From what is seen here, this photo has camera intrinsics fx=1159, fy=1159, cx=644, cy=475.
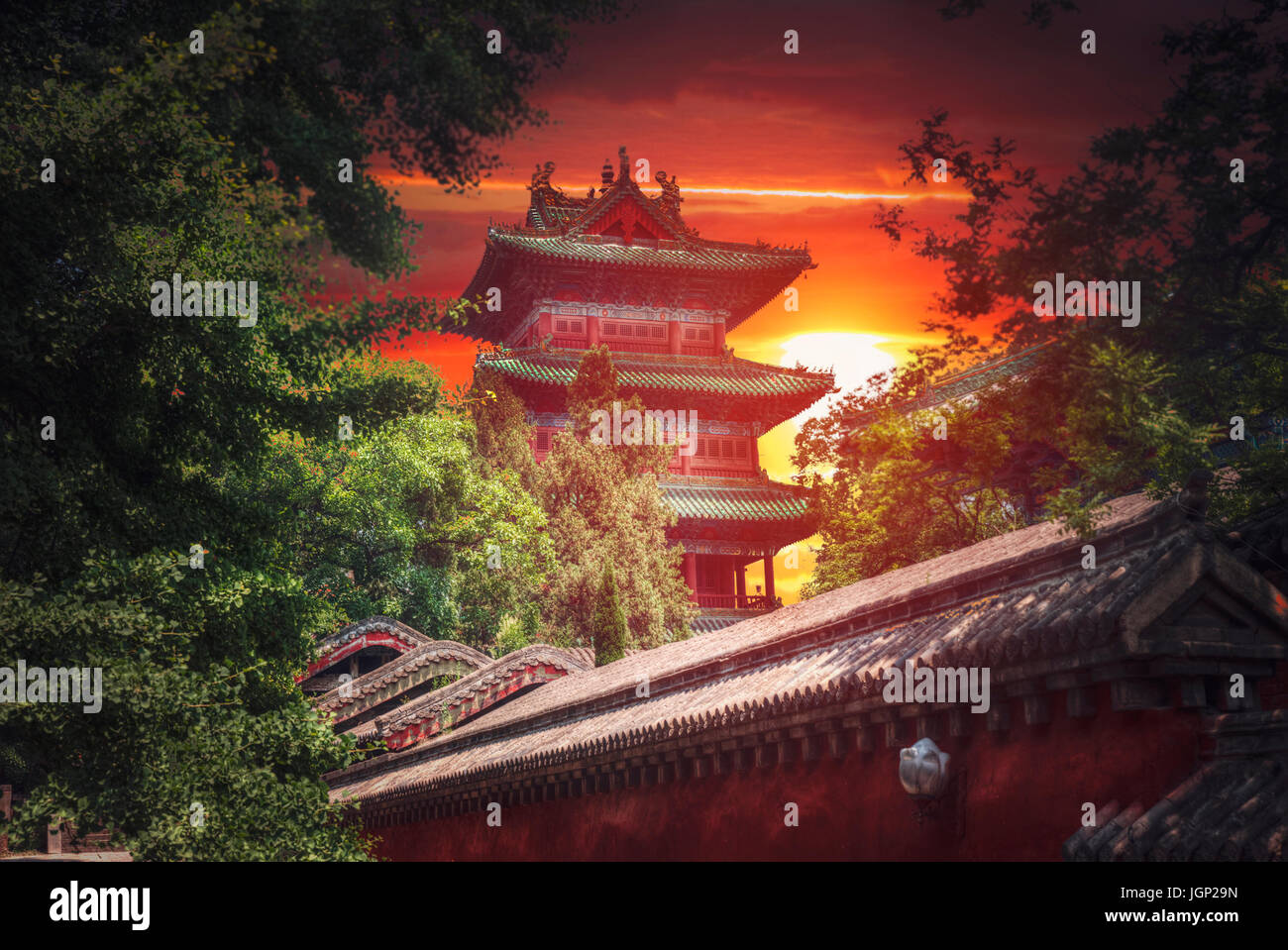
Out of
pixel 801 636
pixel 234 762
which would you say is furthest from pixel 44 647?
pixel 801 636

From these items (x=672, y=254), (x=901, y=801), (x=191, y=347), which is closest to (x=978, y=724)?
(x=901, y=801)

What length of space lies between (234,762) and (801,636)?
18.5 ft

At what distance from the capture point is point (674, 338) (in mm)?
35344

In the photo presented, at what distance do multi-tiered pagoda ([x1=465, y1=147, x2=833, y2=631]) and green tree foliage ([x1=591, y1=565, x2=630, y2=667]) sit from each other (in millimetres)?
11119

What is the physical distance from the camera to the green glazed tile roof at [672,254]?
3266cm

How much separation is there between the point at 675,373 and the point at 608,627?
48.2 ft

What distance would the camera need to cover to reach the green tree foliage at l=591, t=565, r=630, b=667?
20047mm

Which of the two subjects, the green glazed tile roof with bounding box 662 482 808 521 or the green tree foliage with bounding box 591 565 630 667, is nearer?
the green tree foliage with bounding box 591 565 630 667

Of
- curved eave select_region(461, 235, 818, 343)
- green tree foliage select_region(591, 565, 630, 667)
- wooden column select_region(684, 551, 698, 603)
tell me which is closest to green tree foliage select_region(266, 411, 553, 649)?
green tree foliage select_region(591, 565, 630, 667)

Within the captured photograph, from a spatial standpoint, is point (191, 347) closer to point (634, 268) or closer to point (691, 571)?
point (691, 571)

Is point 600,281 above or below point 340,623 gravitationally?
above

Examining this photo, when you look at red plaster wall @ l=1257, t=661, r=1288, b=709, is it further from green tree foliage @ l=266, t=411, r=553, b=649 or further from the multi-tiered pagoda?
the multi-tiered pagoda
